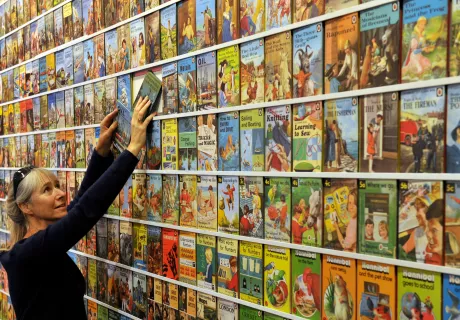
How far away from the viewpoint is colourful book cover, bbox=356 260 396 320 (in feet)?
3.97

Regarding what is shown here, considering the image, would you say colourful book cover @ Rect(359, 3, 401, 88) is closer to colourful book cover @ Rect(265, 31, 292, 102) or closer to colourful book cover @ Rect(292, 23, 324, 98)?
colourful book cover @ Rect(292, 23, 324, 98)

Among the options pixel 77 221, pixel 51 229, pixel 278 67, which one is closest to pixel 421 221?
pixel 278 67

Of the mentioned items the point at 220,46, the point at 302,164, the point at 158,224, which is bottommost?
the point at 158,224

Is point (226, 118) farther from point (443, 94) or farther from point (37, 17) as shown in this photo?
point (37, 17)

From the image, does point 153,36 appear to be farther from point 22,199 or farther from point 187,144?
point 22,199

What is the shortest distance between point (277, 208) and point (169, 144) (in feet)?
2.08

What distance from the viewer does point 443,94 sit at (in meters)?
1.09

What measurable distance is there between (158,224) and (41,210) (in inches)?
19.5

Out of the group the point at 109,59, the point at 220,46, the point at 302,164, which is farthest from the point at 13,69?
the point at 302,164

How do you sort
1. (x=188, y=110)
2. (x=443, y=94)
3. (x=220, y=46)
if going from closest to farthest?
(x=443, y=94), (x=220, y=46), (x=188, y=110)

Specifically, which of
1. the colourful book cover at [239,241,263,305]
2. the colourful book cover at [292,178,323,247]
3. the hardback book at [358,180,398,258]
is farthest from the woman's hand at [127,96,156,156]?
the hardback book at [358,180,398,258]

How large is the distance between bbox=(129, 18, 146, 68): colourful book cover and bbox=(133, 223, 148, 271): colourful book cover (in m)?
0.74

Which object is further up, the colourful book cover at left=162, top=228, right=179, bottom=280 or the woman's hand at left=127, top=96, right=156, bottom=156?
the woman's hand at left=127, top=96, right=156, bottom=156

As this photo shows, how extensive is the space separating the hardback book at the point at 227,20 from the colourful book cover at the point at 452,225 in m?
0.88
